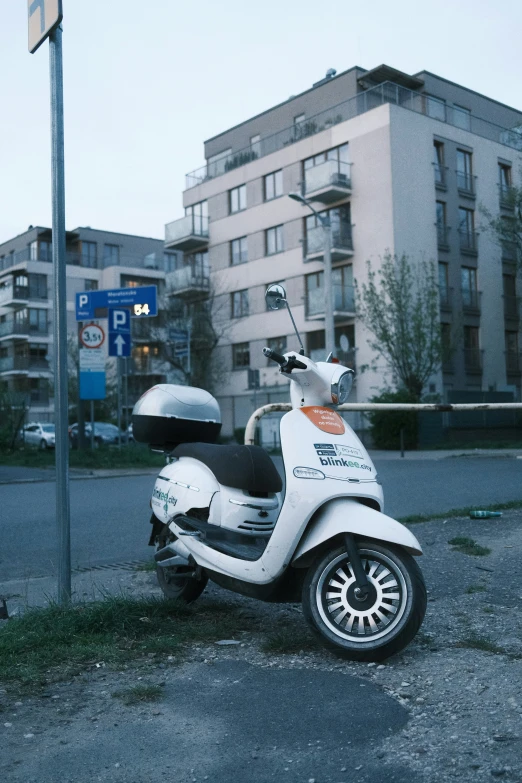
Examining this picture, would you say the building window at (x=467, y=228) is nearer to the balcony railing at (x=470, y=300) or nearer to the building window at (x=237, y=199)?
the balcony railing at (x=470, y=300)

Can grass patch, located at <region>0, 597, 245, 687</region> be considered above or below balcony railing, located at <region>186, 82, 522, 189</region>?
below

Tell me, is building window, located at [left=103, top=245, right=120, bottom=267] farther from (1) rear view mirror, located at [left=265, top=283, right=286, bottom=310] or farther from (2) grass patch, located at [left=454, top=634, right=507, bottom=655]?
(2) grass patch, located at [left=454, top=634, right=507, bottom=655]

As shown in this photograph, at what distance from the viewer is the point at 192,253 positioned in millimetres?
48469

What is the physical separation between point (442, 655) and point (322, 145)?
37.4 m

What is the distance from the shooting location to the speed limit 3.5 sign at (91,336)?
18666mm

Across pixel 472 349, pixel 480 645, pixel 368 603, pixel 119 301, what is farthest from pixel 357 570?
pixel 472 349

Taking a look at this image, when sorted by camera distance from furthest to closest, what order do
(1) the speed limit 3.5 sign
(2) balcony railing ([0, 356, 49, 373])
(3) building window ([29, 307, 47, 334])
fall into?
1. (3) building window ([29, 307, 47, 334])
2. (2) balcony railing ([0, 356, 49, 373])
3. (1) the speed limit 3.5 sign

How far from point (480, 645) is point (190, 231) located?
43470 millimetres

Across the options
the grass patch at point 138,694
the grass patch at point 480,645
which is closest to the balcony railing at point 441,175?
the grass patch at point 480,645

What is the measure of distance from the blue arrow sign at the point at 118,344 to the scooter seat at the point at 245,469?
15.1 meters

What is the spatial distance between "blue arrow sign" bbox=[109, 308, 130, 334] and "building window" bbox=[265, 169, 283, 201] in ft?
77.4

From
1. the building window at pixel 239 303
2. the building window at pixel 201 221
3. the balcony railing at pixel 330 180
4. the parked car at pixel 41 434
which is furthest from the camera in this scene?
the building window at pixel 201 221

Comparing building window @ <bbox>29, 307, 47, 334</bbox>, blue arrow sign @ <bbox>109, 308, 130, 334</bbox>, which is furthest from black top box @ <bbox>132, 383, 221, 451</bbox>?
building window @ <bbox>29, 307, 47, 334</bbox>

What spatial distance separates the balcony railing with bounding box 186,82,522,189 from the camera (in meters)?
37.2
